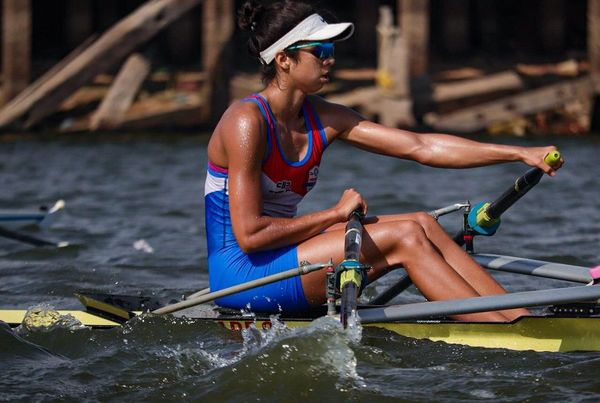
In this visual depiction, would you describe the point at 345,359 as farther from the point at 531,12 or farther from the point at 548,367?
the point at 531,12

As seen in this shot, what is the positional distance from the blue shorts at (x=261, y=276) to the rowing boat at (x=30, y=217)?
13.9 ft

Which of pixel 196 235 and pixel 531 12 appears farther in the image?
pixel 531 12

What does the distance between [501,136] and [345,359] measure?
35.3ft

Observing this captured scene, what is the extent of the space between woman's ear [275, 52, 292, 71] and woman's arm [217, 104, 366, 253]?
24cm

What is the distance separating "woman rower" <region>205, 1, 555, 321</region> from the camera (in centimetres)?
525

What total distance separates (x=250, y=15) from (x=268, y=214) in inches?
35.4

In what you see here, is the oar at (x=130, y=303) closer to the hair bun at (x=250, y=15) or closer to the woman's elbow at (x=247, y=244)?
the woman's elbow at (x=247, y=244)

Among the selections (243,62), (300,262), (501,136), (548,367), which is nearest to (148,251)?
(300,262)

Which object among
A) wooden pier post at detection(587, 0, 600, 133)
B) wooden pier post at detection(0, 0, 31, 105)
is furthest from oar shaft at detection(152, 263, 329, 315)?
wooden pier post at detection(587, 0, 600, 133)

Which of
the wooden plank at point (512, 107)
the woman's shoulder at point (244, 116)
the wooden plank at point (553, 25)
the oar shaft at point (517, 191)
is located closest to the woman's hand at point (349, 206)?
the woman's shoulder at point (244, 116)

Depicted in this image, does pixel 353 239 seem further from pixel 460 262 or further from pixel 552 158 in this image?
pixel 552 158

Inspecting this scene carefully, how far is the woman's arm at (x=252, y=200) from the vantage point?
5.21 meters

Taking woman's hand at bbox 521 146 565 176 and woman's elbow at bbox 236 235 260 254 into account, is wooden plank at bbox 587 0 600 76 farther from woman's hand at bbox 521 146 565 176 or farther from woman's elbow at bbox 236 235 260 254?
woman's elbow at bbox 236 235 260 254

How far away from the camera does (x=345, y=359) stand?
4.99 metres
